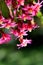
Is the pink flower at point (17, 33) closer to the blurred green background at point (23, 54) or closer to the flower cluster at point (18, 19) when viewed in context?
the flower cluster at point (18, 19)

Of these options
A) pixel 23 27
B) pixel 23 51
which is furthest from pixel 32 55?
pixel 23 27

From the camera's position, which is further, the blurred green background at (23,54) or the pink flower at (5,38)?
the blurred green background at (23,54)

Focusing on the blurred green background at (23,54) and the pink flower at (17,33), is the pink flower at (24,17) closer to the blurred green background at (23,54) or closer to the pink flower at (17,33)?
the pink flower at (17,33)

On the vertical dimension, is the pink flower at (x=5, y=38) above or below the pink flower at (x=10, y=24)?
below

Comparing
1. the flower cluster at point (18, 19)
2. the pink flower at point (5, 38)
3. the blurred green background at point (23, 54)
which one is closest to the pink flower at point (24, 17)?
the flower cluster at point (18, 19)

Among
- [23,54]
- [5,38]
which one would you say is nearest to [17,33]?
[5,38]

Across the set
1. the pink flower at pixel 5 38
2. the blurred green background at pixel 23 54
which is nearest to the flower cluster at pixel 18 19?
the pink flower at pixel 5 38

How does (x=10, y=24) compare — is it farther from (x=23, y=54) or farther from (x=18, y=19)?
(x=23, y=54)

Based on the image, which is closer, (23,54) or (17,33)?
(17,33)

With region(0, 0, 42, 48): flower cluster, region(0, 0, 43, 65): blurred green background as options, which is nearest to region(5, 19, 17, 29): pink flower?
region(0, 0, 42, 48): flower cluster

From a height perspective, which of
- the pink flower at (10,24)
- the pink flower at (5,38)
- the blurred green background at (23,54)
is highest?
the pink flower at (10,24)

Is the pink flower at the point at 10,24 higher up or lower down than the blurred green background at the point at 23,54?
higher up
